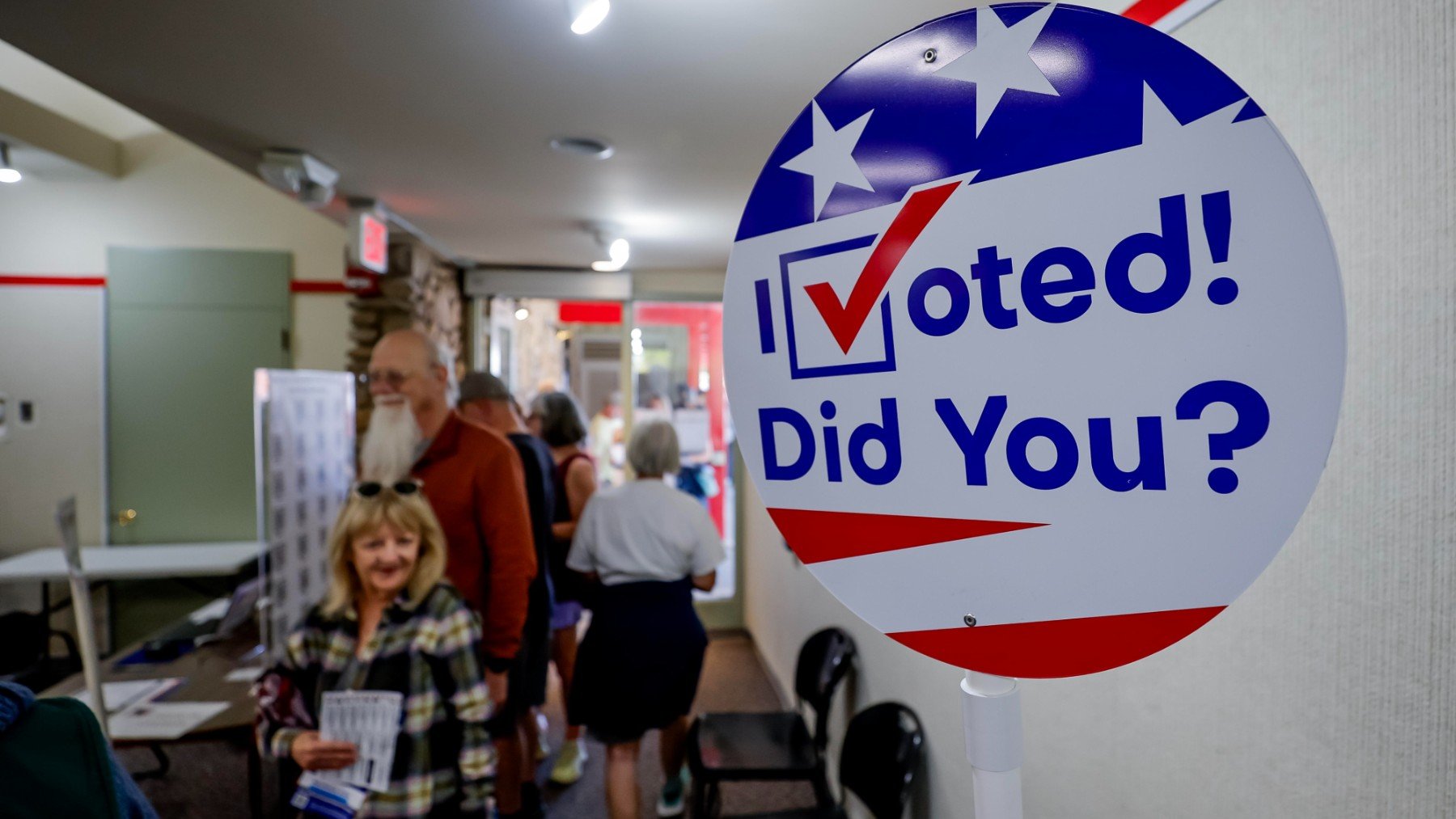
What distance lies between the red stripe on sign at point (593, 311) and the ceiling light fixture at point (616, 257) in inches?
11.3

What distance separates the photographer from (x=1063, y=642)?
53cm

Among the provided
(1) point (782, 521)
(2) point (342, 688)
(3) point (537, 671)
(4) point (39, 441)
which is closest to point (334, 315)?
(4) point (39, 441)

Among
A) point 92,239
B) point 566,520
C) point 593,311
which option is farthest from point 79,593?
point 593,311

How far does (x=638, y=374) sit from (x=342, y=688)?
11.6 ft

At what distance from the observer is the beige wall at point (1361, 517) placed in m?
0.69

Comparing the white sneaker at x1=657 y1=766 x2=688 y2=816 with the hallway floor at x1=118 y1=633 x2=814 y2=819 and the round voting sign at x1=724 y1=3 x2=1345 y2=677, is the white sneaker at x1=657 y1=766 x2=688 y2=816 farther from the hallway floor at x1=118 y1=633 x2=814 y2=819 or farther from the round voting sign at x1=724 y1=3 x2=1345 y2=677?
the round voting sign at x1=724 y1=3 x2=1345 y2=677

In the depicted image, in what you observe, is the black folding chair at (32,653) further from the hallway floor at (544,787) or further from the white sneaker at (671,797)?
the white sneaker at (671,797)

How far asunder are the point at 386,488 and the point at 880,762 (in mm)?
1592

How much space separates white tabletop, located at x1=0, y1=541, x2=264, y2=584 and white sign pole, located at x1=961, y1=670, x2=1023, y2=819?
4165 mm

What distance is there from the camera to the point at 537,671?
2830 millimetres

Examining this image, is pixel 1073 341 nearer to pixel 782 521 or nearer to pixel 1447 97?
pixel 782 521

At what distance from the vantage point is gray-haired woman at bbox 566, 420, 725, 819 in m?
2.37

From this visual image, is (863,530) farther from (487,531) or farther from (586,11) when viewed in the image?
(487,531)

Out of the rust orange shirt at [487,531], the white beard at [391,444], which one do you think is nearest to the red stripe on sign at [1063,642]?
the rust orange shirt at [487,531]
